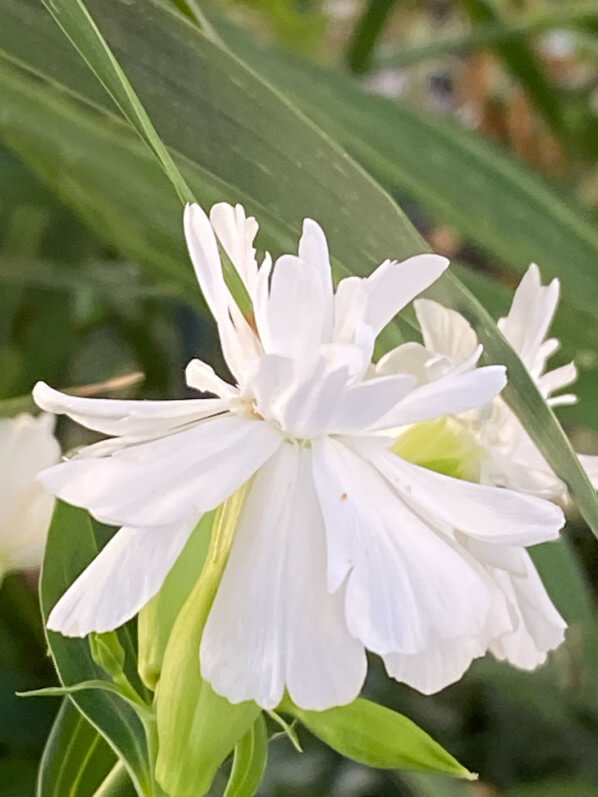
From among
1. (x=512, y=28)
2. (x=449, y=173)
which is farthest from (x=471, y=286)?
(x=512, y=28)

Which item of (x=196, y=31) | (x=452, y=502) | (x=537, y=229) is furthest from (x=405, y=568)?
(x=537, y=229)

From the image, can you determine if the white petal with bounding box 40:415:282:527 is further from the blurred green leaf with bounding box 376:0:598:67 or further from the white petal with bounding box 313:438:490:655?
the blurred green leaf with bounding box 376:0:598:67

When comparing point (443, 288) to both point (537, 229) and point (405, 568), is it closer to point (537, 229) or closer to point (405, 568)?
point (405, 568)

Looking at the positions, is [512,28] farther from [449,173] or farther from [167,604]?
[167,604]

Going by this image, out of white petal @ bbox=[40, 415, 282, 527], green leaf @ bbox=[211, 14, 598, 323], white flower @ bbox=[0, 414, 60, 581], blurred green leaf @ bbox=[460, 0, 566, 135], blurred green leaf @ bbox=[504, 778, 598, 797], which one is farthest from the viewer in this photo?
blurred green leaf @ bbox=[460, 0, 566, 135]

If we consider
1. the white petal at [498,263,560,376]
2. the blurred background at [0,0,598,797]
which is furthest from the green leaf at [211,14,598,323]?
the white petal at [498,263,560,376]

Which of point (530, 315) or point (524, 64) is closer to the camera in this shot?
point (530, 315)
